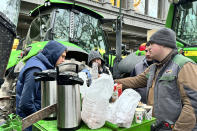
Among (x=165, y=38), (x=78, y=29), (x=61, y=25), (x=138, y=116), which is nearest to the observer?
(x=138, y=116)

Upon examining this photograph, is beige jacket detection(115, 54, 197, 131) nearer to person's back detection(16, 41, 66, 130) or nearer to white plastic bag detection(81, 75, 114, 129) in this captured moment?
white plastic bag detection(81, 75, 114, 129)

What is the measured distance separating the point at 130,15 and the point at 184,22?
54.4ft

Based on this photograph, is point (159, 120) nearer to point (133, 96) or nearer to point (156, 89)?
point (156, 89)

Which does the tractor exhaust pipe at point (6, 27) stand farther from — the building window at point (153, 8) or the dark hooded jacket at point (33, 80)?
the building window at point (153, 8)

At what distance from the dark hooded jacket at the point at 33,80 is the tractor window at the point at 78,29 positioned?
1.58 m

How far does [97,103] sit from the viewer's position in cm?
138

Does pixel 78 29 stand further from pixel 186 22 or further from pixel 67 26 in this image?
pixel 186 22

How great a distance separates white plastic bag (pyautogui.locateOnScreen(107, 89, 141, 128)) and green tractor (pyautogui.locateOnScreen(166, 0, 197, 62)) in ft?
7.91

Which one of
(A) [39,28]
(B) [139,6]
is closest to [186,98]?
(A) [39,28]

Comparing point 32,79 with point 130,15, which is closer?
point 32,79

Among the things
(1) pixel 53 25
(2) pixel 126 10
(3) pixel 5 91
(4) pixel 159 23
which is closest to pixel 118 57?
(1) pixel 53 25

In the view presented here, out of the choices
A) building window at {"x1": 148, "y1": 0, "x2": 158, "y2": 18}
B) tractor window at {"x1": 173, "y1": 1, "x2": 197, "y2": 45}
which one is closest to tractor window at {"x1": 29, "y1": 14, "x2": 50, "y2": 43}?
tractor window at {"x1": 173, "y1": 1, "x2": 197, "y2": 45}

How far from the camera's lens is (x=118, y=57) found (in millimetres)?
4637

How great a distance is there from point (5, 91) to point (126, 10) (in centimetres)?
1819
